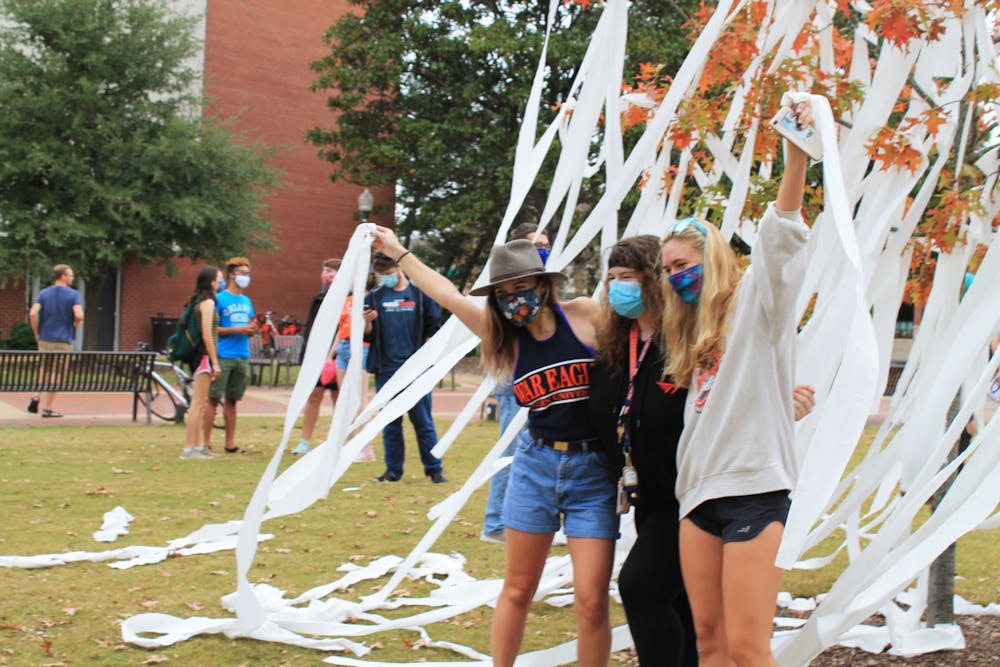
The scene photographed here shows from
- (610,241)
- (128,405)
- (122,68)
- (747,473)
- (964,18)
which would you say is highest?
(122,68)

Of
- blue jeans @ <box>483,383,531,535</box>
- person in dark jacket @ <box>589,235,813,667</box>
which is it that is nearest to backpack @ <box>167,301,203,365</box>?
blue jeans @ <box>483,383,531,535</box>

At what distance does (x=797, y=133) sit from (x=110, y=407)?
13.8 meters

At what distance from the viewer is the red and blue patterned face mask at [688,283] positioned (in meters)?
3.06

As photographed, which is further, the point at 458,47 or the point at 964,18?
the point at 458,47

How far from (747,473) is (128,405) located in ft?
45.9

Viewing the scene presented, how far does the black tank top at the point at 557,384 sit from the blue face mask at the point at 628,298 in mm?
313

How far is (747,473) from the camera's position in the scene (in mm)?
2895

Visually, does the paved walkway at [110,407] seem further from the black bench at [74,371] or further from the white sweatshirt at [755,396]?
the white sweatshirt at [755,396]

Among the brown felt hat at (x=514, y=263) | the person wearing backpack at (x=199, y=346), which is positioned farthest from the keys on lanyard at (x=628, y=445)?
the person wearing backpack at (x=199, y=346)

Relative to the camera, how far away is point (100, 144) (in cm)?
2544

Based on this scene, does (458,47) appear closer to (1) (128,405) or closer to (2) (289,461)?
(1) (128,405)

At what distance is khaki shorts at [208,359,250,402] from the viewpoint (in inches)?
386

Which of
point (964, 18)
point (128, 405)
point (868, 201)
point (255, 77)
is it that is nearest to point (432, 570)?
point (868, 201)

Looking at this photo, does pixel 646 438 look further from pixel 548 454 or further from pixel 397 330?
pixel 397 330
